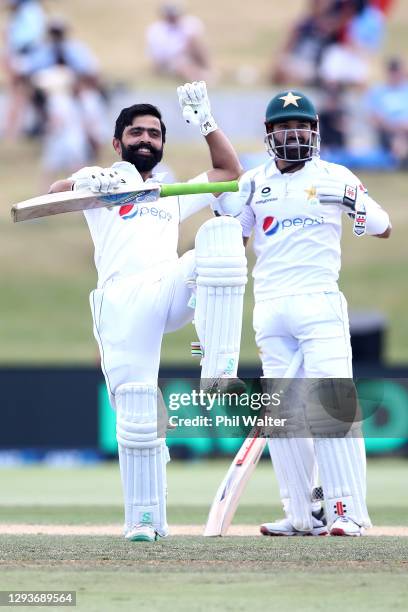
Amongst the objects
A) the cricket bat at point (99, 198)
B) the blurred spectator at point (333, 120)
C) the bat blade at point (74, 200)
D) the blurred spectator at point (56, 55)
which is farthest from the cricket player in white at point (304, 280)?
the blurred spectator at point (56, 55)

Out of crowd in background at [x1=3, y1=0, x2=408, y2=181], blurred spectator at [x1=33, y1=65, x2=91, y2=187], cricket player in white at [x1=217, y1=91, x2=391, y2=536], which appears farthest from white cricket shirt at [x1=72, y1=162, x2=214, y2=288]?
blurred spectator at [x1=33, y1=65, x2=91, y2=187]

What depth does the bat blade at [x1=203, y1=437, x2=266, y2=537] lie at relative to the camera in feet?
21.1

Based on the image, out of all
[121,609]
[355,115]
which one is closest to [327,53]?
[355,115]

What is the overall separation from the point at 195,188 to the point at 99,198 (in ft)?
1.36

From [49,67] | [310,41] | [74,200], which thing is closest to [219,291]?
[74,200]

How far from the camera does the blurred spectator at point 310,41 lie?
22.5m

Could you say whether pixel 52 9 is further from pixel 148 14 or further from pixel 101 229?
pixel 101 229

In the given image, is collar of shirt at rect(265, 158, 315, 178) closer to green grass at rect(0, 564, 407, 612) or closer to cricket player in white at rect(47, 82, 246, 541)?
cricket player in white at rect(47, 82, 246, 541)

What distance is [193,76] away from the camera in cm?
2338

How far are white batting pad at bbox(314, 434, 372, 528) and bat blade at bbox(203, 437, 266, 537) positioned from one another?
0.40 metres

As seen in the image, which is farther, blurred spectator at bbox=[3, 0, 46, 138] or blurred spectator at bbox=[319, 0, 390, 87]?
blurred spectator at bbox=[319, 0, 390, 87]

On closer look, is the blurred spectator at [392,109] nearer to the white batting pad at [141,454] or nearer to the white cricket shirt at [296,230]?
the white cricket shirt at [296,230]

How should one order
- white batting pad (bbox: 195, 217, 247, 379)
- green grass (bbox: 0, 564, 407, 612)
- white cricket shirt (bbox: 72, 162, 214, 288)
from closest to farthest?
green grass (bbox: 0, 564, 407, 612)
white batting pad (bbox: 195, 217, 247, 379)
white cricket shirt (bbox: 72, 162, 214, 288)

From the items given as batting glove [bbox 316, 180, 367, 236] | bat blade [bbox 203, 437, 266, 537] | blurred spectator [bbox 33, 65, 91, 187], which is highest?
blurred spectator [bbox 33, 65, 91, 187]
